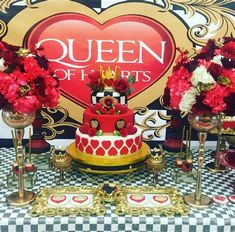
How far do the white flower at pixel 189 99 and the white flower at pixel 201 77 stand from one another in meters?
0.04

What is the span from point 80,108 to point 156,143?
0.61 meters

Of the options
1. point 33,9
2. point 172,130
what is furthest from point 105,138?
point 33,9

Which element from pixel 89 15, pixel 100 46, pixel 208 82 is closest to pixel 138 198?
→ pixel 208 82

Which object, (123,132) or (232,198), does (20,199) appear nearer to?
(123,132)

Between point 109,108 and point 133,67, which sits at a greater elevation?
point 133,67

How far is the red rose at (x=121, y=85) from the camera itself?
232 centimetres

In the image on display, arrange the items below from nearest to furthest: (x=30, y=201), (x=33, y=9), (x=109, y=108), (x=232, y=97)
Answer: (x=232, y=97), (x=30, y=201), (x=109, y=108), (x=33, y=9)

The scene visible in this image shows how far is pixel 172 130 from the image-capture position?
262 centimetres

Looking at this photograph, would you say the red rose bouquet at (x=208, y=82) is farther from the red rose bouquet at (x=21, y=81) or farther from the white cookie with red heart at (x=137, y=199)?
the red rose bouquet at (x=21, y=81)

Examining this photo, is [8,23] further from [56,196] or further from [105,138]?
[56,196]

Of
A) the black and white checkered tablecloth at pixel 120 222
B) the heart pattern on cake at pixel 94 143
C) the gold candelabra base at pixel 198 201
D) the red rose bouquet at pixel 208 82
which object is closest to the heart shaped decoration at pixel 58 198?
the black and white checkered tablecloth at pixel 120 222

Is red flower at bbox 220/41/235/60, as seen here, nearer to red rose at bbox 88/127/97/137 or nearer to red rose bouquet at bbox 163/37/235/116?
red rose bouquet at bbox 163/37/235/116

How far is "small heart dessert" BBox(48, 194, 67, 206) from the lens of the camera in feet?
6.17

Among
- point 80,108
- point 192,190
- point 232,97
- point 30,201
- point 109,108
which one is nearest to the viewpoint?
point 232,97
